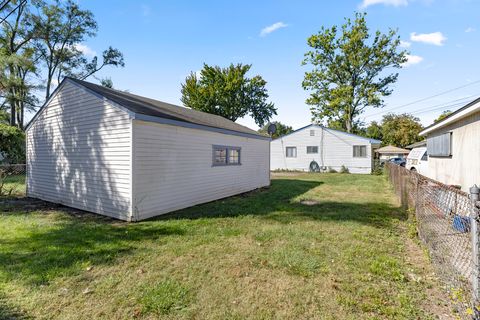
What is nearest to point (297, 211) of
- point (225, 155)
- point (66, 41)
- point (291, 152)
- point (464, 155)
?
point (225, 155)

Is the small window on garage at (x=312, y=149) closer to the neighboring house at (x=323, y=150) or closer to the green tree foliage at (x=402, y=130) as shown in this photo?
the neighboring house at (x=323, y=150)

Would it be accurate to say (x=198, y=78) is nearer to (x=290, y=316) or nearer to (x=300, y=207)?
(x=300, y=207)

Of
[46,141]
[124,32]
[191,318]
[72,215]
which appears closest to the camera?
[191,318]

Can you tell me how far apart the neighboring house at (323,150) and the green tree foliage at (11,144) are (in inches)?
854

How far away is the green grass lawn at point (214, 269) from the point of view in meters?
2.80

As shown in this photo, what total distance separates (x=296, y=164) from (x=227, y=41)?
14.4m

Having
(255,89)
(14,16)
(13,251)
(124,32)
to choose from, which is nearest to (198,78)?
(255,89)

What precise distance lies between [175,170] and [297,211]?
4.04 meters

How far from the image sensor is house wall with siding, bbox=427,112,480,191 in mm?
6547

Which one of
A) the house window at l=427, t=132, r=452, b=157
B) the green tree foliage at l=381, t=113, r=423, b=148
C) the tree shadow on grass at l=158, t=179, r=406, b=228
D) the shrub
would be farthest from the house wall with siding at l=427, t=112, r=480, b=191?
the green tree foliage at l=381, t=113, r=423, b=148

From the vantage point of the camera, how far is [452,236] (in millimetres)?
3895

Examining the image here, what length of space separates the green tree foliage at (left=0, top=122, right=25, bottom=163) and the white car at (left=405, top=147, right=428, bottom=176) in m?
26.1

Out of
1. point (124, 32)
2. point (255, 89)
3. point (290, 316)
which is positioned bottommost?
point (290, 316)

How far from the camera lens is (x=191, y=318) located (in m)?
2.62
